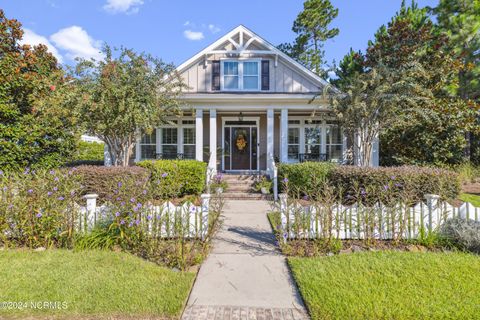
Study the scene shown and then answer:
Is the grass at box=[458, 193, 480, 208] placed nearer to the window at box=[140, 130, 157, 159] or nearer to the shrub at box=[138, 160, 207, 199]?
the shrub at box=[138, 160, 207, 199]

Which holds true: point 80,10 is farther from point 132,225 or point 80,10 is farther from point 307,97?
point 132,225

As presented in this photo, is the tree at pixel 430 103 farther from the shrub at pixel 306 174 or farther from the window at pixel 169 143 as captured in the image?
the window at pixel 169 143

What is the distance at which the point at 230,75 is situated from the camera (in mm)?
12414

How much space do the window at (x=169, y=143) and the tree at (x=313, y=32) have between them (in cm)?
1833

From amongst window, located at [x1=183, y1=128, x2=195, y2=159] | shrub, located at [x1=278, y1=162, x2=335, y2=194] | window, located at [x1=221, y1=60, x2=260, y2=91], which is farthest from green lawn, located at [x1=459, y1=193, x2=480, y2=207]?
window, located at [x1=183, y1=128, x2=195, y2=159]

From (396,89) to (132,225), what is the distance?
951cm

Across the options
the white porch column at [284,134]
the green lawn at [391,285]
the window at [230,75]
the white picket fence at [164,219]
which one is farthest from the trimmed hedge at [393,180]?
the window at [230,75]

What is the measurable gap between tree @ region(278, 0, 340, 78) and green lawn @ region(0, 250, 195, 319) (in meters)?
25.6

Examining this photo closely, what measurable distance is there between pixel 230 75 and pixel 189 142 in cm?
388

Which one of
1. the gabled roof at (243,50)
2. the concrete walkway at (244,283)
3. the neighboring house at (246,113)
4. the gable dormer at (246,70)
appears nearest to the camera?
the concrete walkway at (244,283)

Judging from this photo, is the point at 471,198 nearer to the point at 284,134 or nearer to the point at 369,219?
the point at 369,219

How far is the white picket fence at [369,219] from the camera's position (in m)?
4.50

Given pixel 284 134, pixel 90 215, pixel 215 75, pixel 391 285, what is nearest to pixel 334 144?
pixel 284 134

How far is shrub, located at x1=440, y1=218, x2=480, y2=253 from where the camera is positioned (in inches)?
166
